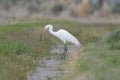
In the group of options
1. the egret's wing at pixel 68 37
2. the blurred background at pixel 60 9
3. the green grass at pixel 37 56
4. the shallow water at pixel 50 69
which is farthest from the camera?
the blurred background at pixel 60 9

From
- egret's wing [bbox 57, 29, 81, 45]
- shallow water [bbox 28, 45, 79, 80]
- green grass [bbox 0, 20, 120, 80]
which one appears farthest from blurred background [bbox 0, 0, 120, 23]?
shallow water [bbox 28, 45, 79, 80]

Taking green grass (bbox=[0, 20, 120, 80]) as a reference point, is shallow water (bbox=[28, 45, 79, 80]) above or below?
below

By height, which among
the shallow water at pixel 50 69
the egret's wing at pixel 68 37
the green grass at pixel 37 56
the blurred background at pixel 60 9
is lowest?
the shallow water at pixel 50 69

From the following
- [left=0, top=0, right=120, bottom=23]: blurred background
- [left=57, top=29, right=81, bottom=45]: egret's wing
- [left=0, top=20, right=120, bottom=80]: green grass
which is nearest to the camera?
[left=0, top=20, right=120, bottom=80]: green grass

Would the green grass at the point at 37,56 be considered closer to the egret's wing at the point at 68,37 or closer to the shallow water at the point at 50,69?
the shallow water at the point at 50,69

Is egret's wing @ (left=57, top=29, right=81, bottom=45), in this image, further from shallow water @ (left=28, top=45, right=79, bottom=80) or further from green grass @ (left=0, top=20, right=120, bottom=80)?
green grass @ (left=0, top=20, right=120, bottom=80)

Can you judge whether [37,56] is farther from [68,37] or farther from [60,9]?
[60,9]

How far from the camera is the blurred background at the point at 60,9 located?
3800 cm

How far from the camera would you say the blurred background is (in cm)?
3800

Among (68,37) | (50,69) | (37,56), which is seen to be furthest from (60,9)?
(50,69)

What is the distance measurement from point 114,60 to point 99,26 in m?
16.4

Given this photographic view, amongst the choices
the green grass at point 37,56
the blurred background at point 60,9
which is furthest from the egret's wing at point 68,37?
the blurred background at point 60,9

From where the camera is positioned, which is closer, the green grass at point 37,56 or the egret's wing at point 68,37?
the green grass at point 37,56

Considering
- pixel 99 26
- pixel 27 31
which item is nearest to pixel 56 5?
pixel 99 26
